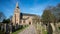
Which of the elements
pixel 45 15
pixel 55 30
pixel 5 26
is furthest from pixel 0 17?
pixel 55 30

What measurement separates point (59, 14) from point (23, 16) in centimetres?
5321

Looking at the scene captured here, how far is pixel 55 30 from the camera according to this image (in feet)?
7.07

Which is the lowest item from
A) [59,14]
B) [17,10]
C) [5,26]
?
[5,26]

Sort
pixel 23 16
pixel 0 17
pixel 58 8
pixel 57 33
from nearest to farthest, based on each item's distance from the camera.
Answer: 1. pixel 57 33
2. pixel 58 8
3. pixel 0 17
4. pixel 23 16

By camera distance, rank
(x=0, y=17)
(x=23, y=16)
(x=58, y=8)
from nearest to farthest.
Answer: (x=58, y=8), (x=0, y=17), (x=23, y=16)

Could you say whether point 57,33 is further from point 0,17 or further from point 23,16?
point 23,16

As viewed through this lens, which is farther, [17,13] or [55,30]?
[17,13]

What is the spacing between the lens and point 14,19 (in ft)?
191

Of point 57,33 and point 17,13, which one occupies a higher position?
point 17,13

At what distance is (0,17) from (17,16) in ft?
129

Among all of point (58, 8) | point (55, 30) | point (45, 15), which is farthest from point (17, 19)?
point (55, 30)

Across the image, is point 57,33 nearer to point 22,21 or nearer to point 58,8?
point 58,8

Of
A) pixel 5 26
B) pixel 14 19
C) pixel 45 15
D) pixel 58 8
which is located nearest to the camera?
pixel 5 26

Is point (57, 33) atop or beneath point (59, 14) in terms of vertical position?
beneath
